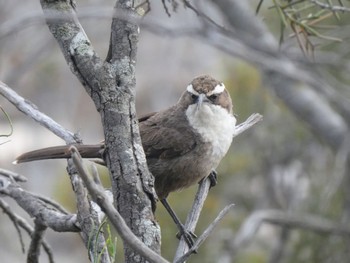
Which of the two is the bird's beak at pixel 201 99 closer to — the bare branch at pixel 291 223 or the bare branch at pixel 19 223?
the bare branch at pixel 19 223

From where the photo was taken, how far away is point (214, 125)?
207 inches

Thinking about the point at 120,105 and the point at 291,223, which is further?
the point at 291,223

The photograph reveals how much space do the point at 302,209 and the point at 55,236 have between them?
7.56 m

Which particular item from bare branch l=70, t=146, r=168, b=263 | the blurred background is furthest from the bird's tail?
bare branch l=70, t=146, r=168, b=263

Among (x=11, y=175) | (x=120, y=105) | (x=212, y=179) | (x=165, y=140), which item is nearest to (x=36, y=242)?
(x=11, y=175)

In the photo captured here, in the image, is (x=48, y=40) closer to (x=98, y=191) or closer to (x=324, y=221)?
(x=324, y=221)

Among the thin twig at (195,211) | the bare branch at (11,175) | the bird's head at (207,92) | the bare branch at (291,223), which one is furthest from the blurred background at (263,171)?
the bare branch at (11,175)

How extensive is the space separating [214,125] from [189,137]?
0.57ft

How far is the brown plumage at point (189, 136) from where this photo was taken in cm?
514

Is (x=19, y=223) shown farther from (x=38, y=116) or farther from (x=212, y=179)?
(x=212, y=179)

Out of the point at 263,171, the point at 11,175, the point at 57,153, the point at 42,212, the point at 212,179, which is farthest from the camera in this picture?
the point at 263,171

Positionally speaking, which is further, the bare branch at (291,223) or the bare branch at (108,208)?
the bare branch at (291,223)

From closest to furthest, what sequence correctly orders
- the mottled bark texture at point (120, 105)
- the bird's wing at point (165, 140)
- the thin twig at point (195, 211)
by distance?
the mottled bark texture at point (120, 105) → the thin twig at point (195, 211) → the bird's wing at point (165, 140)

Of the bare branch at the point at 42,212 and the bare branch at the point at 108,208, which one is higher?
the bare branch at the point at 108,208
